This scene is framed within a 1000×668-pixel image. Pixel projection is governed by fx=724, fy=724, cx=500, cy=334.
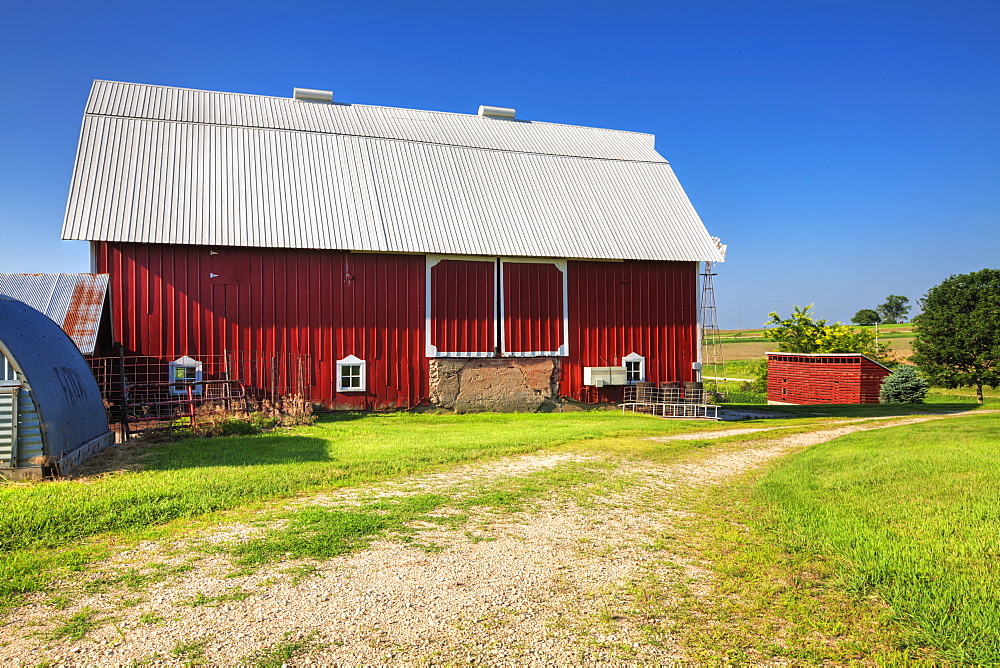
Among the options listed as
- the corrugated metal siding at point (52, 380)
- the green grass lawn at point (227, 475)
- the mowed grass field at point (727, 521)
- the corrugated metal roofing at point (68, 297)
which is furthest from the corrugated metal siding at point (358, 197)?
the mowed grass field at point (727, 521)

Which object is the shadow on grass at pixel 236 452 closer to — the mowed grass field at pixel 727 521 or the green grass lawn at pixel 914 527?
the mowed grass field at pixel 727 521

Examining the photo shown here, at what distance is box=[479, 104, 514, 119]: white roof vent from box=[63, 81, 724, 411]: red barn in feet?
8.78

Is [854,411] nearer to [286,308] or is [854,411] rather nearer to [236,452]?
[286,308]

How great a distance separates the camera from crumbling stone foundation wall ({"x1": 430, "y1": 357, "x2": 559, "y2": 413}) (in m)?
18.7

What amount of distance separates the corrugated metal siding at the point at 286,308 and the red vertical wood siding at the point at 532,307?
2.38m

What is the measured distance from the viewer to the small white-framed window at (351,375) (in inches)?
701

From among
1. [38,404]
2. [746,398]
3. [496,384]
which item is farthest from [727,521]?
[746,398]

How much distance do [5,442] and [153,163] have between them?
11.3 metres

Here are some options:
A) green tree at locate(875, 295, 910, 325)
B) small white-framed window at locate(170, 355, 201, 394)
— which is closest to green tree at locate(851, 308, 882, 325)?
green tree at locate(875, 295, 910, 325)

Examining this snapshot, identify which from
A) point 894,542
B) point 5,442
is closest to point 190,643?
point 894,542

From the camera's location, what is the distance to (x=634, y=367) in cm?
2052

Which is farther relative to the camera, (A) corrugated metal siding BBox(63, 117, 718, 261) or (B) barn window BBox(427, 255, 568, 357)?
(B) barn window BBox(427, 255, 568, 357)

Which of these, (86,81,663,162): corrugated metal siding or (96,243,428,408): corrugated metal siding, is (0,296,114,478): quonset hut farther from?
(86,81,663,162): corrugated metal siding

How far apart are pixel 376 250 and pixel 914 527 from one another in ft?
45.4
